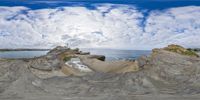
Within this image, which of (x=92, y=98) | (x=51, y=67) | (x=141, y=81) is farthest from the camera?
(x=51, y=67)

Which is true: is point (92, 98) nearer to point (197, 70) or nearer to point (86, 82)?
point (86, 82)

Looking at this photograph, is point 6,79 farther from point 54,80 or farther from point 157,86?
point 157,86

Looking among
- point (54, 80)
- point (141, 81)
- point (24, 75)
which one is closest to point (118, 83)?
point (141, 81)

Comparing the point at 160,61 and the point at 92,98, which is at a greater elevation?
the point at 160,61

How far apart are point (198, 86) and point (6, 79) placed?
9.12 m

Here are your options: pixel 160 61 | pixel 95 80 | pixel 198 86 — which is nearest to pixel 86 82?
pixel 95 80

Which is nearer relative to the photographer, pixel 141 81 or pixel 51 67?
pixel 141 81

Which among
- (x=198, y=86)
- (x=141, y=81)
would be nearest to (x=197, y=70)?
(x=198, y=86)

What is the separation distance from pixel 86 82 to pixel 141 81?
104 inches

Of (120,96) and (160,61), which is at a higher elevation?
(160,61)

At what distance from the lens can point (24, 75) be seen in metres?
22.2

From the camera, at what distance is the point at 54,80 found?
2244 centimetres

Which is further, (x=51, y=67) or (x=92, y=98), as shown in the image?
(x=51, y=67)

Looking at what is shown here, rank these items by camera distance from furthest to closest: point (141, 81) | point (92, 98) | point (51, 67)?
1. point (51, 67)
2. point (141, 81)
3. point (92, 98)
